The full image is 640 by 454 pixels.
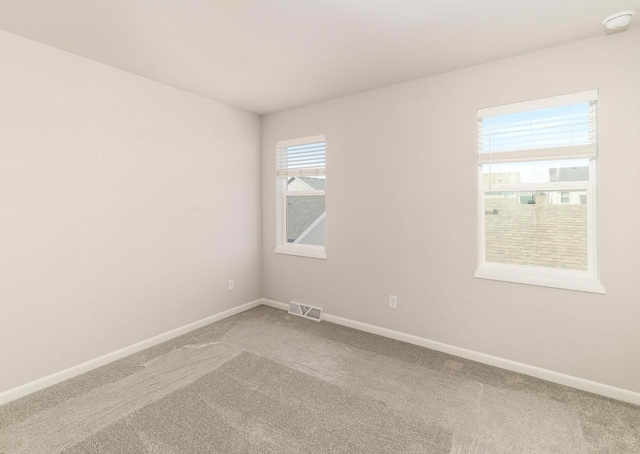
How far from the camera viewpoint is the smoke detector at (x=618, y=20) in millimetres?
1969

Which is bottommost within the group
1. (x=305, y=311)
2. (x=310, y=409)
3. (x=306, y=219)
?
(x=310, y=409)

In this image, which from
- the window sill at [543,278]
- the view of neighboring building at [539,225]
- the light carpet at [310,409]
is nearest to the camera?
the light carpet at [310,409]

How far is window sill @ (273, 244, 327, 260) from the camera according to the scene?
3.80m

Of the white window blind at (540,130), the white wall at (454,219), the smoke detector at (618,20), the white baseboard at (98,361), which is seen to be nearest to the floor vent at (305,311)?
the white wall at (454,219)

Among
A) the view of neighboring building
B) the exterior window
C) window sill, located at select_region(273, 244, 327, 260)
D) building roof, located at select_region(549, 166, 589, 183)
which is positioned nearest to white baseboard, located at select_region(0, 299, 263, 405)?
window sill, located at select_region(273, 244, 327, 260)

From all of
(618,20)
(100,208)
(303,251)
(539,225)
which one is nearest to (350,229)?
(303,251)

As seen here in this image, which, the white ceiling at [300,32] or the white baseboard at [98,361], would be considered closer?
the white ceiling at [300,32]

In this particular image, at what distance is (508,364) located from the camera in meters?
2.62

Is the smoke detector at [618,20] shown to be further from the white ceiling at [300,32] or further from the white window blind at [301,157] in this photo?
the white window blind at [301,157]

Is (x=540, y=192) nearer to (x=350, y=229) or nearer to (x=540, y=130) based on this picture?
(x=540, y=130)

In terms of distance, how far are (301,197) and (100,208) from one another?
219 centimetres

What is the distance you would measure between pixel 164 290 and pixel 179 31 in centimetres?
234

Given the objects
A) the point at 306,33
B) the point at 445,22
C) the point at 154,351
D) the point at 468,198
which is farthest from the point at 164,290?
the point at 445,22

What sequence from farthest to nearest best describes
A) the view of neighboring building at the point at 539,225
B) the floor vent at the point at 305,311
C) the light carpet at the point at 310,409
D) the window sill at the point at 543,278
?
1. the floor vent at the point at 305,311
2. the view of neighboring building at the point at 539,225
3. the window sill at the point at 543,278
4. the light carpet at the point at 310,409
